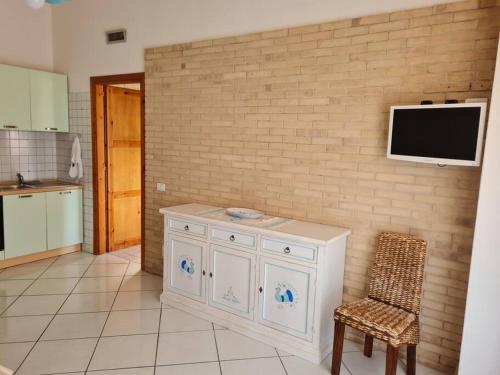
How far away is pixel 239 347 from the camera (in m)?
2.98

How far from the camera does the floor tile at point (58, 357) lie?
104 inches

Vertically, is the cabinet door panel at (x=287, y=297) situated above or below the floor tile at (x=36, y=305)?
above

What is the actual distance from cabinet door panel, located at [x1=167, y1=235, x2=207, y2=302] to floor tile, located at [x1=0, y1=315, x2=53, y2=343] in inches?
43.5

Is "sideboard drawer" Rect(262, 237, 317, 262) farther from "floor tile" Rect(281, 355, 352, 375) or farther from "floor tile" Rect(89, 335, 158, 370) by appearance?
"floor tile" Rect(89, 335, 158, 370)

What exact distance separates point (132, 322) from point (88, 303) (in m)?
0.62

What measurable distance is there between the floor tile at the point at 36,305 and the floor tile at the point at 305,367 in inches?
84.6

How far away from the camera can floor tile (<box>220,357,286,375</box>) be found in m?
2.68

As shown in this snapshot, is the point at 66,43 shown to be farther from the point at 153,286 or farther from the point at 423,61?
the point at 423,61

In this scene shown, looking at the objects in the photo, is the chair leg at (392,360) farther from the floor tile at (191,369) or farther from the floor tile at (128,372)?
the floor tile at (128,372)

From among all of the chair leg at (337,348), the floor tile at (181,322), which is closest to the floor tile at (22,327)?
the floor tile at (181,322)

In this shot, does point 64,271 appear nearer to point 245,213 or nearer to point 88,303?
point 88,303

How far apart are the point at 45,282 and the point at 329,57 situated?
365cm

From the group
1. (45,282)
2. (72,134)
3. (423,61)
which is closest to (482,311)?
(423,61)

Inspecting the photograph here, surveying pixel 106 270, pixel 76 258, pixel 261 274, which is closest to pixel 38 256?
pixel 76 258
